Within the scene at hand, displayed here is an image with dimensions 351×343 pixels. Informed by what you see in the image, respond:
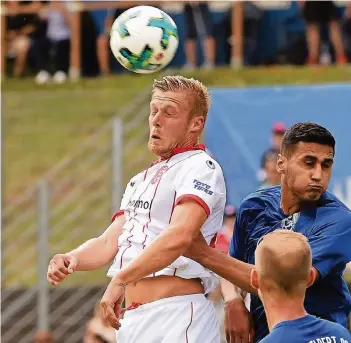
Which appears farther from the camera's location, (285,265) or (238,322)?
(238,322)

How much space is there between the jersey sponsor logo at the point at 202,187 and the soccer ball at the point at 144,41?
1412 mm

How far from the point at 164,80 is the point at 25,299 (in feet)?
26.0

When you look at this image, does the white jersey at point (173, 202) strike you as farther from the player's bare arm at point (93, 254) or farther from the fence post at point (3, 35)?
the fence post at point (3, 35)

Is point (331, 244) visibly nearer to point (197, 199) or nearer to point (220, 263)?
point (220, 263)

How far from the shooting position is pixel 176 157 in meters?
6.20

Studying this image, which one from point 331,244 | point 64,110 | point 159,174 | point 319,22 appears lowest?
point 64,110

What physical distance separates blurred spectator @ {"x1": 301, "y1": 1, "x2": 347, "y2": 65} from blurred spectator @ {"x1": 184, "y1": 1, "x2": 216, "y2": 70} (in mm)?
1753

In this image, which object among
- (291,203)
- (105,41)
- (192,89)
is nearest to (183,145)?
(192,89)

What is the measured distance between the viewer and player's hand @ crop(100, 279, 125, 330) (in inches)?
224

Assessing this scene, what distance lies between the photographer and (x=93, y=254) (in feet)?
21.0

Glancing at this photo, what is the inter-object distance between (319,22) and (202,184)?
11.6 meters

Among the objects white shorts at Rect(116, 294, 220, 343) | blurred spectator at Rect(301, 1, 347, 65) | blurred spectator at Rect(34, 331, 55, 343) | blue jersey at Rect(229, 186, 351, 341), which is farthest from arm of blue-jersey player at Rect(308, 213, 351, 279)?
blurred spectator at Rect(301, 1, 347, 65)

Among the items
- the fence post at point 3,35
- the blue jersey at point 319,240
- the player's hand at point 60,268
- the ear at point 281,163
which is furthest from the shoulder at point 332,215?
the fence post at point 3,35

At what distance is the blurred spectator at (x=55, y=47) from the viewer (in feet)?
62.9
